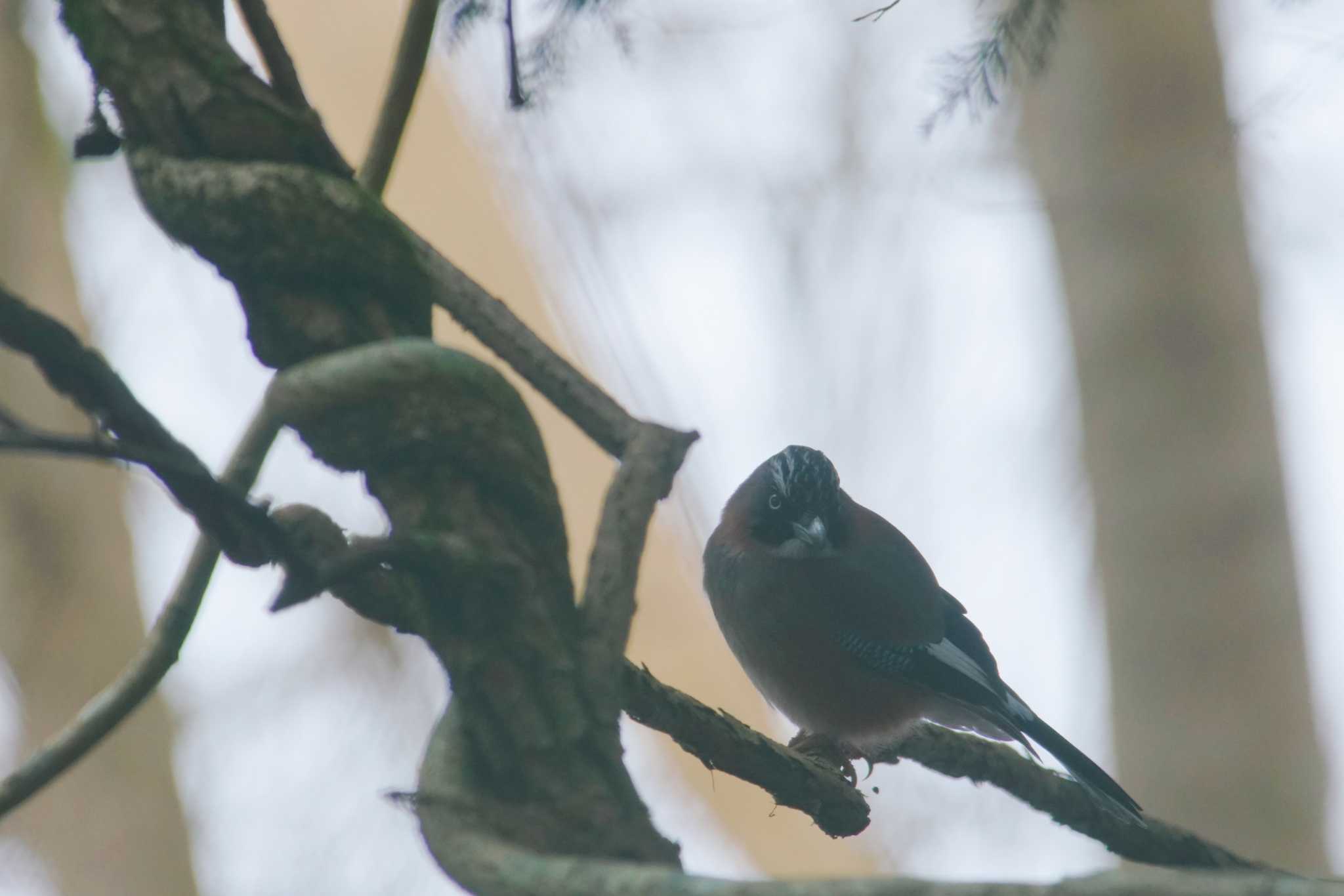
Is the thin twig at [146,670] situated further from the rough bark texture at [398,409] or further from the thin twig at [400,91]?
the thin twig at [400,91]

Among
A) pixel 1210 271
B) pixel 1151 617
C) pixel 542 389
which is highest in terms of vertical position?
pixel 1210 271

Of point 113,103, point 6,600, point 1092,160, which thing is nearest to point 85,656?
point 6,600

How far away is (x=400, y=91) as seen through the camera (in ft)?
Result: 5.90

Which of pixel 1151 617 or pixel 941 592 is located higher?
pixel 1151 617

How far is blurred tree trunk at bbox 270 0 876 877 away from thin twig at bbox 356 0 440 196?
5.18m

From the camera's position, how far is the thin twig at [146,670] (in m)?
1.25

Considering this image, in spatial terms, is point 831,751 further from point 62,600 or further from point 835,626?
point 62,600

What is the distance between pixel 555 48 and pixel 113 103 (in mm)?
1205

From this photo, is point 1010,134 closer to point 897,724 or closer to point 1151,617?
point 1151,617

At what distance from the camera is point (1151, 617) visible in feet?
21.4

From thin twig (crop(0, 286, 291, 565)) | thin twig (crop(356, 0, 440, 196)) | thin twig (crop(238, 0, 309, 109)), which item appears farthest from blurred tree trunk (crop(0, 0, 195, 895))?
thin twig (crop(0, 286, 291, 565))

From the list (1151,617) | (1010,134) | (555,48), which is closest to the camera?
(555,48)

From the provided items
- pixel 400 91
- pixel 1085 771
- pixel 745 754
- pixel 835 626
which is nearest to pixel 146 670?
pixel 400 91

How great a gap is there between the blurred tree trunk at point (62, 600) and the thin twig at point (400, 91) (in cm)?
498
